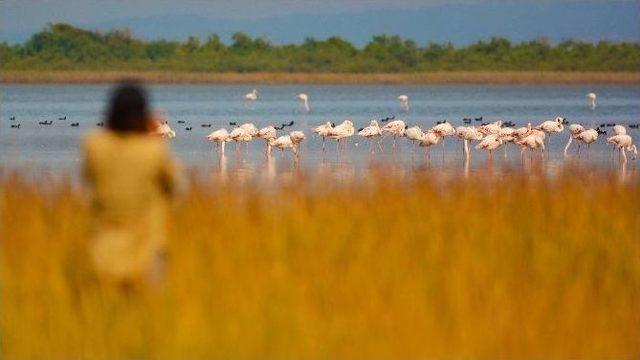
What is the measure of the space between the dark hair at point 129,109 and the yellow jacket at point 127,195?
69 mm

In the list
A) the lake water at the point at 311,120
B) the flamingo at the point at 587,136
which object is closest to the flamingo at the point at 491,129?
the lake water at the point at 311,120

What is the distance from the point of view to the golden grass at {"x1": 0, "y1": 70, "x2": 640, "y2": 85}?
3103 inches

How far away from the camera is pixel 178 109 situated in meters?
47.5

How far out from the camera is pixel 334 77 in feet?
274

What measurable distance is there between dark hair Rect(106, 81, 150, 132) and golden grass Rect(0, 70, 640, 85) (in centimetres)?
6900

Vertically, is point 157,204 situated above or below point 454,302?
above

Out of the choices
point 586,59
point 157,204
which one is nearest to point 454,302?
point 157,204

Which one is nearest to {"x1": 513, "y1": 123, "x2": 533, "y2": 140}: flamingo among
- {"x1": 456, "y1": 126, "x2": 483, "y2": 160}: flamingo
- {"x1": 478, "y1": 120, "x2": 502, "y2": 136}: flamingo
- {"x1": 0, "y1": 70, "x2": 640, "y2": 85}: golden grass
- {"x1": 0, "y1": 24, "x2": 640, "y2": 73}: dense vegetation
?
{"x1": 478, "y1": 120, "x2": 502, "y2": 136}: flamingo

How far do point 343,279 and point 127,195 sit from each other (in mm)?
1246

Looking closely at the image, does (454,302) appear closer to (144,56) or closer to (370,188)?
(370,188)

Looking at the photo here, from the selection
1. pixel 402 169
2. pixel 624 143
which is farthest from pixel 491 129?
pixel 402 169

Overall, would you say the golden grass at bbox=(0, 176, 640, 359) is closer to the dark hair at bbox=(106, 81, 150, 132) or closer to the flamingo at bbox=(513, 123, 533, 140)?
the dark hair at bbox=(106, 81, 150, 132)

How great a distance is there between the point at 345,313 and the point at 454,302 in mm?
Result: 545

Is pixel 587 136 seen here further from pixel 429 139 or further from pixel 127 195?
pixel 127 195
